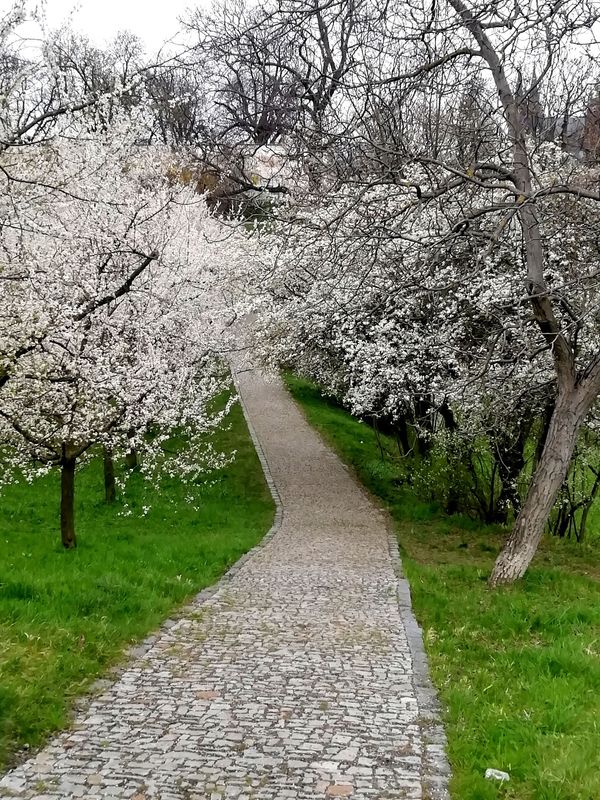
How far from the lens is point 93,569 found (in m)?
9.16

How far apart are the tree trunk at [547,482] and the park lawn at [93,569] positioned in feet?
13.5

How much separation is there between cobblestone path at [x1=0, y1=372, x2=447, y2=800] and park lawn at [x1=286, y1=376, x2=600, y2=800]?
0.26 metres

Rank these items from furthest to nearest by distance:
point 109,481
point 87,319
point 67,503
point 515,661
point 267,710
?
point 109,481 → point 87,319 → point 67,503 → point 515,661 → point 267,710

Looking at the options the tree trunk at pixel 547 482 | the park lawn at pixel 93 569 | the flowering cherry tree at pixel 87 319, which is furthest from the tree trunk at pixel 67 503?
the tree trunk at pixel 547 482

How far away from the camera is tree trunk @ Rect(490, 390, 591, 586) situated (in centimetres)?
909

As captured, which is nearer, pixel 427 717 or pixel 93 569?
pixel 427 717

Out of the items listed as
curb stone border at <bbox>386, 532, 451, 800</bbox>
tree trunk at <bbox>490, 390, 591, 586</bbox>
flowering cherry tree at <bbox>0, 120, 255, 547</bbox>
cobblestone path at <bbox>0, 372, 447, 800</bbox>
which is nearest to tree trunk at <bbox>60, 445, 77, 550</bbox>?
flowering cherry tree at <bbox>0, 120, 255, 547</bbox>

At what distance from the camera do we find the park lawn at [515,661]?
4184 millimetres

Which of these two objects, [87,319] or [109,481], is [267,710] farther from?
[109,481]

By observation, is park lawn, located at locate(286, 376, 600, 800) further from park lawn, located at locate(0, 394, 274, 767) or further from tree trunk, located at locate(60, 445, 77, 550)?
tree trunk, located at locate(60, 445, 77, 550)

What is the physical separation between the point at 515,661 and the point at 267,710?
2457 millimetres

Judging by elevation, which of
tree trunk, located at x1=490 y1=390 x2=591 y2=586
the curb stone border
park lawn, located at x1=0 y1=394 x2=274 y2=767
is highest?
tree trunk, located at x1=490 y1=390 x2=591 y2=586

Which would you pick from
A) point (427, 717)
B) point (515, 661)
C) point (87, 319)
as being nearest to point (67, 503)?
point (87, 319)

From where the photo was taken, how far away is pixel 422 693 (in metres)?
5.60
